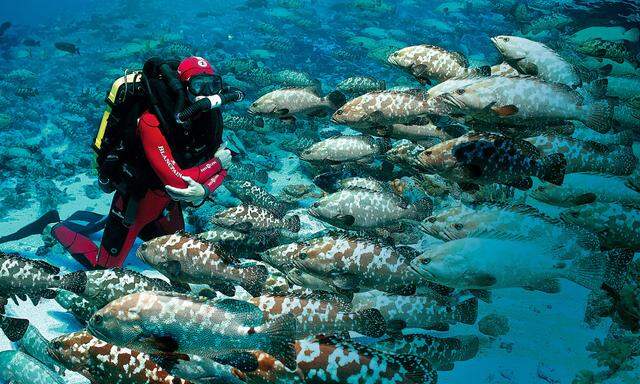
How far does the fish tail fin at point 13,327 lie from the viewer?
3.59 metres

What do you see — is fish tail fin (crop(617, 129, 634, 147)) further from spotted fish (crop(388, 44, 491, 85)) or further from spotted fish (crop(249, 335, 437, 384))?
spotted fish (crop(249, 335, 437, 384))

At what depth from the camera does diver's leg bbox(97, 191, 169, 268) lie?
5512 mm

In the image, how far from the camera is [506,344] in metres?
4.84

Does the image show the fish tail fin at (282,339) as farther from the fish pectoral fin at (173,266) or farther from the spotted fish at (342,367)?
the fish pectoral fin at (173,266)

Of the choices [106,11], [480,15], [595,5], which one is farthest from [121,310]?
[106,11]

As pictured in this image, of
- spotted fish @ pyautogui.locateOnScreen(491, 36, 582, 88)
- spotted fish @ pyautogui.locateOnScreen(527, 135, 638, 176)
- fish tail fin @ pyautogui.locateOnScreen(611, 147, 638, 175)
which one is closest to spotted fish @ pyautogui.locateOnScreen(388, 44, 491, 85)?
spotted fish @ pyautogui.locateOnScreen(491, 36, 582, 88)

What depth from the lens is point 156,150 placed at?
4.53 meters

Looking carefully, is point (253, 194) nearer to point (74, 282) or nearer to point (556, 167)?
point (74, 282)

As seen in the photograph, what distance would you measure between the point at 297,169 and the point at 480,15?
21.0m

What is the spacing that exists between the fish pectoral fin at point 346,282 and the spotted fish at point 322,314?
0.45 metres

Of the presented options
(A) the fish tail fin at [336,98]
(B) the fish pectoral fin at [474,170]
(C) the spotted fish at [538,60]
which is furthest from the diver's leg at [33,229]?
(C) the spotted fish at [538,60]

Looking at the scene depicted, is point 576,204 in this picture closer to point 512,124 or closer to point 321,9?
point 512,124

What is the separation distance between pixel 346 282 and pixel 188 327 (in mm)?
1552

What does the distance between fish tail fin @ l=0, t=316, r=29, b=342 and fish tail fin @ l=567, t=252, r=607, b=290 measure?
4.21 metres
